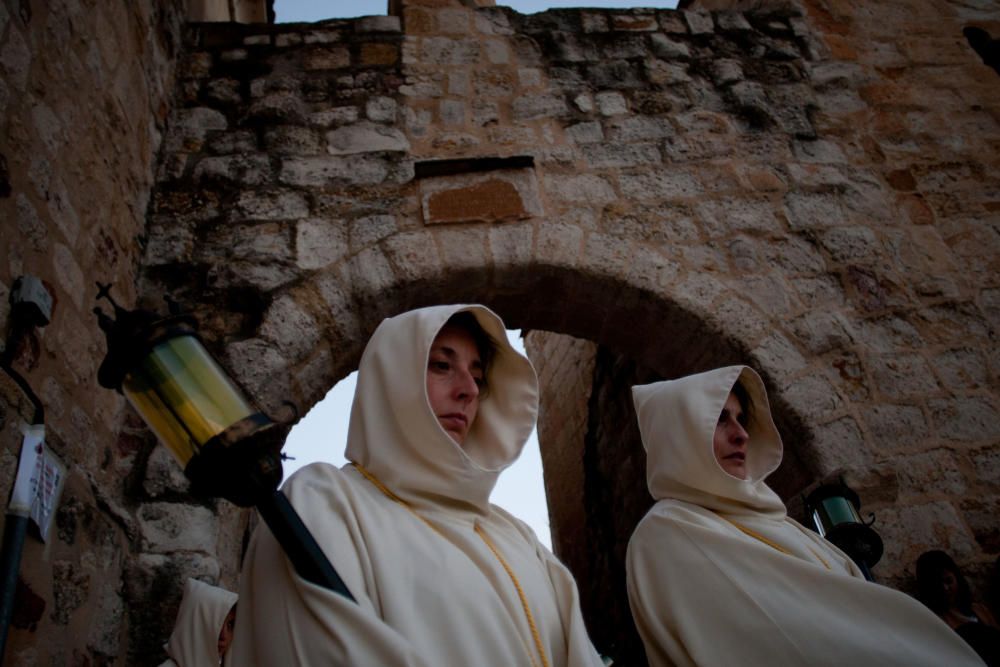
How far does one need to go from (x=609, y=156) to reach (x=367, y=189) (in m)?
1.20

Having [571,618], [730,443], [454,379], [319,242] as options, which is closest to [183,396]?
[454,379]

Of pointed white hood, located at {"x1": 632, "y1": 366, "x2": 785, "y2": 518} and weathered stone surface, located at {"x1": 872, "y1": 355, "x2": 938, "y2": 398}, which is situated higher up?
weathered stone surface, located at {"x1": 872, "y1": 355, "x2": 938, "y2": 398}

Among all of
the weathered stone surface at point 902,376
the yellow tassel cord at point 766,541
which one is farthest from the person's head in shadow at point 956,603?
the yellow tassel cord at point 766,541

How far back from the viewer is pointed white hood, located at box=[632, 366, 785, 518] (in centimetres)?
191

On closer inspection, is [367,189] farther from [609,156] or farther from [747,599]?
[747,599]

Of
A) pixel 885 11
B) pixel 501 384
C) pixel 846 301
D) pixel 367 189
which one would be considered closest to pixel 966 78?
pixel 885 11

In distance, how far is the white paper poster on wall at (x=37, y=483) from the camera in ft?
5.82

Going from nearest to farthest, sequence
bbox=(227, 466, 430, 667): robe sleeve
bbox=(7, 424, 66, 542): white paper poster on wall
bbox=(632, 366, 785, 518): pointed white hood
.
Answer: bbox=(227, 466, 430, 667): robe sleeve, bbox=(7, 424, 66, 542): white paper poster on wall, bbox=(632, 366, 785, 518): pointed white hood

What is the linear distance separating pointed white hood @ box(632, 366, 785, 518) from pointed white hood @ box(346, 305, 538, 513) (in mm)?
478

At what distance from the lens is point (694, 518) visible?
183 centimetres

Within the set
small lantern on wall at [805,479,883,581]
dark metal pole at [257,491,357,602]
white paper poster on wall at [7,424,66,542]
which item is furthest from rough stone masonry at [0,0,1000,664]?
dark metal pole at [257,491,357,602]

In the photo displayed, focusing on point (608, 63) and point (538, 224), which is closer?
point (538, 224)

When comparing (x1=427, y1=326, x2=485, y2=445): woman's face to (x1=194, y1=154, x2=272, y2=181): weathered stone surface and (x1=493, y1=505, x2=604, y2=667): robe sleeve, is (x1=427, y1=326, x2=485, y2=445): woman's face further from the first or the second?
(x1=194, y1=154, x2=272, y2=181): weathered stone surface

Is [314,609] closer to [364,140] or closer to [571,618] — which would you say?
[571,618]
